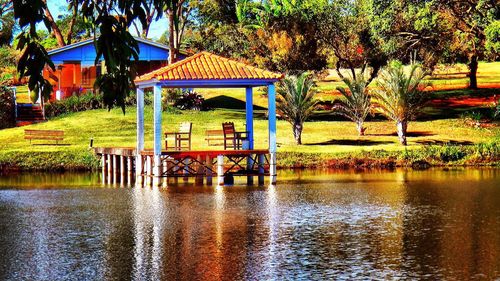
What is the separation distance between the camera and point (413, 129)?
170 feet

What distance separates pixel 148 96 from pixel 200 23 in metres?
15.0

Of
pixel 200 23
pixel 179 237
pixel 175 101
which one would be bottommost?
pixel 179 237

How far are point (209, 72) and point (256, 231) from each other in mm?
14245

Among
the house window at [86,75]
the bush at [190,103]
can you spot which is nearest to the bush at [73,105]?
the house window at [86,75]

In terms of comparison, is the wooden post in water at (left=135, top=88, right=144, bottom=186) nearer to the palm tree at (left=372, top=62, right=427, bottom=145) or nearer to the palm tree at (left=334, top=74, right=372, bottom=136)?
the palm tree at (left=372, top=62, right=427, bottom=145)

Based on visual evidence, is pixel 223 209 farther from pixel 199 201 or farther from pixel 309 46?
pixel 309 46

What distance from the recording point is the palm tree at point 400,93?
45.4 meters

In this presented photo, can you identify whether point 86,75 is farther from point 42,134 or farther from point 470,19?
point 470,19

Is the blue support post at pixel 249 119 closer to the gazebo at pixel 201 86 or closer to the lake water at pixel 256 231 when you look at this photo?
the gazebo at pixel 201 86

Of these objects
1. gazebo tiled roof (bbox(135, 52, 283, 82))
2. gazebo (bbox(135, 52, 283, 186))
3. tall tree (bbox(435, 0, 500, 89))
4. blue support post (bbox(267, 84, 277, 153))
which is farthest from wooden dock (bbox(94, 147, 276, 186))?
tall tree (bbox(435, 0, 500, 89))

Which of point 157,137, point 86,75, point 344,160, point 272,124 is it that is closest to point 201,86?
point 157,137

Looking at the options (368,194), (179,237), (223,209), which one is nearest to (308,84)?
(368,194)

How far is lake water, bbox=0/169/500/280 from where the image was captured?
599 inches

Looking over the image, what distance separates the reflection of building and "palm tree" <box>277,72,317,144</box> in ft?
50.4
